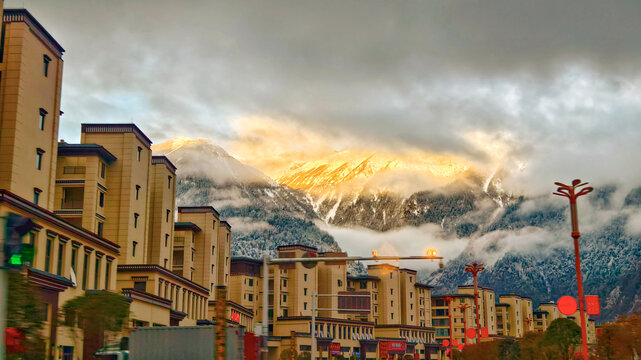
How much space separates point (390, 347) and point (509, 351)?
149 feet

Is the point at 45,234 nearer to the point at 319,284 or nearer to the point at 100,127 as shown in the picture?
the point at 100,127

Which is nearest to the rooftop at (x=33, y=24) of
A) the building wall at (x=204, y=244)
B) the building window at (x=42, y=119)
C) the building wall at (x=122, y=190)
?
the building window at (x=42, y=119)

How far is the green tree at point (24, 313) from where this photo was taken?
62.7ft

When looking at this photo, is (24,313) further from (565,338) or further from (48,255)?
(565,338)

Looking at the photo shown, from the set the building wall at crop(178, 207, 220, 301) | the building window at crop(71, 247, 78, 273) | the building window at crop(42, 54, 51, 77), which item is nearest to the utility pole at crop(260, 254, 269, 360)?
the building window at crop(71, 247, 78, 273)

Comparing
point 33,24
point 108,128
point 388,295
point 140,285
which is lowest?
point 140,285

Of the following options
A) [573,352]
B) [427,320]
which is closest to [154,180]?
[573,352]

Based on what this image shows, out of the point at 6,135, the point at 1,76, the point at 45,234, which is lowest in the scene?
the point at 45,234

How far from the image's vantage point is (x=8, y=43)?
2403 inches

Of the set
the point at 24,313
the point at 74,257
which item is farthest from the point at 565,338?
the point at 24,313

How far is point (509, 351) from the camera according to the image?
414 ft

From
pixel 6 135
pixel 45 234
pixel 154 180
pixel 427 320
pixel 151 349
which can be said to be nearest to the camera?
pixel 151 349

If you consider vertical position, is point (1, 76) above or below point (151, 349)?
above

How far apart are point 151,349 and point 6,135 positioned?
22777 mm
